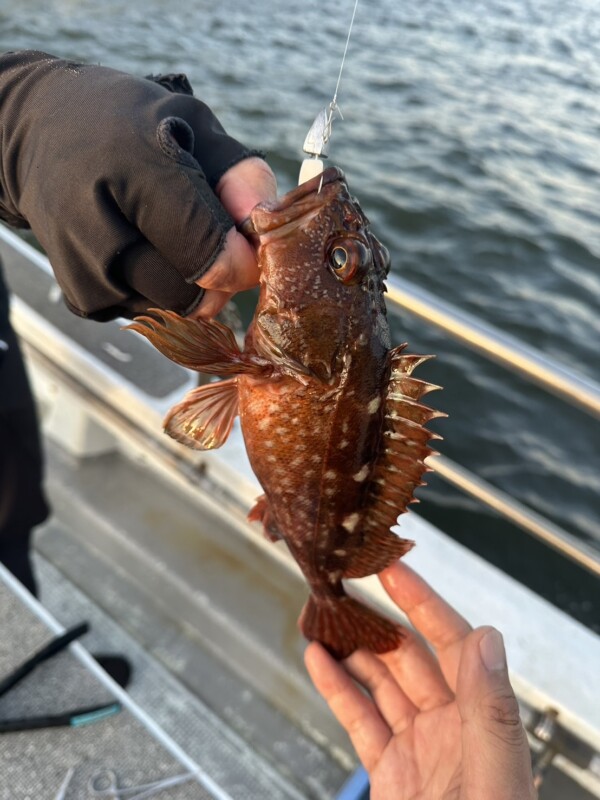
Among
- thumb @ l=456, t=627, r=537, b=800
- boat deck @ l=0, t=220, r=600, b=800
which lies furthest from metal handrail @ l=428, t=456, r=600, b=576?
thumb @ l=456, t=627, r=537, b=800

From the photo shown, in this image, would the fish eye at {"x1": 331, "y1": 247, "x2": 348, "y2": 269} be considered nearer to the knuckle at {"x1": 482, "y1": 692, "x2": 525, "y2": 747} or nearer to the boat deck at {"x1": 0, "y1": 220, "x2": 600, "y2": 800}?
the knuckle at {"x1": 482, "y1": 692, "x2": 525, "y2": 747}

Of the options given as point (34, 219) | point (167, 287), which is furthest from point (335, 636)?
point (34, 219)

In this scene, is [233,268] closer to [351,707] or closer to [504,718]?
[504,718]

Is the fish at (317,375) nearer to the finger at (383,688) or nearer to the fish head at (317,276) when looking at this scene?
the fish head at (317,276)

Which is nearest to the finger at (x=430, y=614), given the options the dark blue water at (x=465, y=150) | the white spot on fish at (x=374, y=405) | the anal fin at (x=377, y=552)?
the anal fin at (x=377, y=552)

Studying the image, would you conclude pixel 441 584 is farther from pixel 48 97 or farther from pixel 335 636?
pixel 48 97

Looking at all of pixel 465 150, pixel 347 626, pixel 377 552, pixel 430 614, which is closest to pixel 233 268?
pixel 377 552
